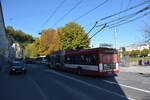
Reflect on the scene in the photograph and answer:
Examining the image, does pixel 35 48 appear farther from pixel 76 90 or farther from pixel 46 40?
pixel 76 90

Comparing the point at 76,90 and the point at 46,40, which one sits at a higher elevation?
the point at 46,40

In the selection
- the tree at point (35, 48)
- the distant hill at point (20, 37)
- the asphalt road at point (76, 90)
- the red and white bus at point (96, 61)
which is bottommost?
the asphalt road at point (76, 90)

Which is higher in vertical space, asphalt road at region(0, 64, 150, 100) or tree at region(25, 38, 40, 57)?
tree at region(25, 38, 40, 57)

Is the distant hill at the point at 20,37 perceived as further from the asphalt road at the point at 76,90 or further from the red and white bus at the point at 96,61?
the asphalt road at the point at 76,90

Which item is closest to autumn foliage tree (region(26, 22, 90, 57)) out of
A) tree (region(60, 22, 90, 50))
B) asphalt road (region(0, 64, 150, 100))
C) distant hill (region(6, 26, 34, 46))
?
tree (region(60, 22, 90, 50))

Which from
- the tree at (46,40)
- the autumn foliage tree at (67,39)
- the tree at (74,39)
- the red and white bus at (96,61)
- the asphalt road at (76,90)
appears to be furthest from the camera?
the tree at (46,40)

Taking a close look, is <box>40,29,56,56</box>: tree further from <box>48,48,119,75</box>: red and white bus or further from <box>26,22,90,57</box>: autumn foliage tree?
<box>48,48,119,75</box>: red and white bus

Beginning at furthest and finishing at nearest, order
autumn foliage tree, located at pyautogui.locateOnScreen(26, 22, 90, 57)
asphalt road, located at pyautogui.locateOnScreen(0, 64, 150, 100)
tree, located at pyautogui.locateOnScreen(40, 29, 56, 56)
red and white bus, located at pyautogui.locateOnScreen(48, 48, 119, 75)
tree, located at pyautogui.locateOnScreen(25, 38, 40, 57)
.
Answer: tree, located at pyautogui.locateOnScreen(25, 38, 40, 57) → tree, located at pyautogui.locateOnScreen(40, 29, 56, 56) → autumn foliage tree, located at pyautogui.locateOnScreen(26, 22, 90, 57) → red and white bus, located at pyautogui.locateOnScreen(48, 48, 119, 75) → asphalt road, located at pyautogui.locateOnScreen(0, 64, 150, 100)

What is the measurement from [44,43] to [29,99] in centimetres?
4094

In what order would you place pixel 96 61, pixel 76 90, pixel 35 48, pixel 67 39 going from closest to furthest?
1. pixel 76 90
2. pixel 96 61
3. pixel 67 39
4. pixel 35 48

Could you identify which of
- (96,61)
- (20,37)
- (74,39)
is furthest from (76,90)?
(20,37)

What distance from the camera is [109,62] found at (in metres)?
12.4

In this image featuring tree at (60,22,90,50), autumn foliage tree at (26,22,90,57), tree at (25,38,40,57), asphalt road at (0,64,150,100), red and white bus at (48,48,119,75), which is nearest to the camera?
asphalt road at (0,64,150,100)

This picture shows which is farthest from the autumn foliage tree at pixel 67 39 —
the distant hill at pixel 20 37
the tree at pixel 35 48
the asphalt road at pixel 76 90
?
the distant hill at pixel 20 37
